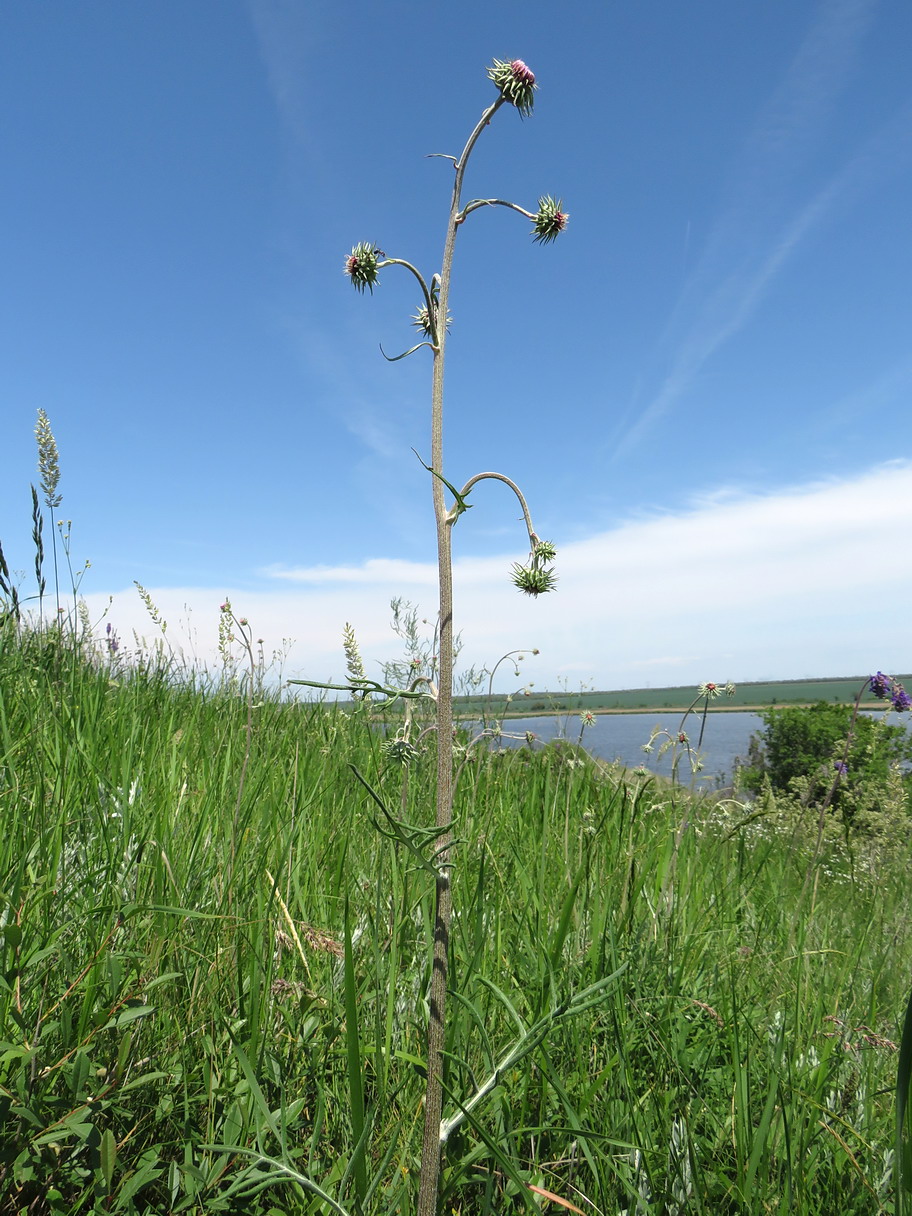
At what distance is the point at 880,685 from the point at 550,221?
293 cm

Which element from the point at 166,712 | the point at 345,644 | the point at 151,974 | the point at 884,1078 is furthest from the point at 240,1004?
the point at 166,712

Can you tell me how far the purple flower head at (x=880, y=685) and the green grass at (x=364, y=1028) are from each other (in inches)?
42.6

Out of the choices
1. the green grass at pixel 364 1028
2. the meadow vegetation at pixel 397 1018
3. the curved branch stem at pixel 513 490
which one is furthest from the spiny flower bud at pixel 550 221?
the green grass at pixel 364 1028

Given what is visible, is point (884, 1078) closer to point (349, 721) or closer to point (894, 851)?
point (894, 851)

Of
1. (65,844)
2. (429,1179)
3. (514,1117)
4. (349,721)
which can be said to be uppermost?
(349,721)

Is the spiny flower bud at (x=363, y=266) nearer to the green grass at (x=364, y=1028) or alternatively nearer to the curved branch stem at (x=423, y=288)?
the curved branch stem at (x=423, y=288)

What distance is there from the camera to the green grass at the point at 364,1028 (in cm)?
137

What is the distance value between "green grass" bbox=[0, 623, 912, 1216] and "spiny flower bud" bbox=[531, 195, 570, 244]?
4.22ft

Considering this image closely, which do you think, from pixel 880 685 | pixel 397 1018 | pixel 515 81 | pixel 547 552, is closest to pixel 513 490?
pixel 547 552

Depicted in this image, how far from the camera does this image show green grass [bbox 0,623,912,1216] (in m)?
1.37

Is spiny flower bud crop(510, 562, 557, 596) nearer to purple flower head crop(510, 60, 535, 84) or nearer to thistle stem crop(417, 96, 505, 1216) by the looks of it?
thistle stem crop(417, 96, 505, 1216)

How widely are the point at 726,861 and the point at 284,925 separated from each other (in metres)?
2.87

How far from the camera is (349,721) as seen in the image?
17.1ft

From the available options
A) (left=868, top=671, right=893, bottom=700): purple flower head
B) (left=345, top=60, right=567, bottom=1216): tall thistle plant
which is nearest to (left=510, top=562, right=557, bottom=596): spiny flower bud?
(left=345, top=60, right=567, bottom=1216): tall thistle plant
